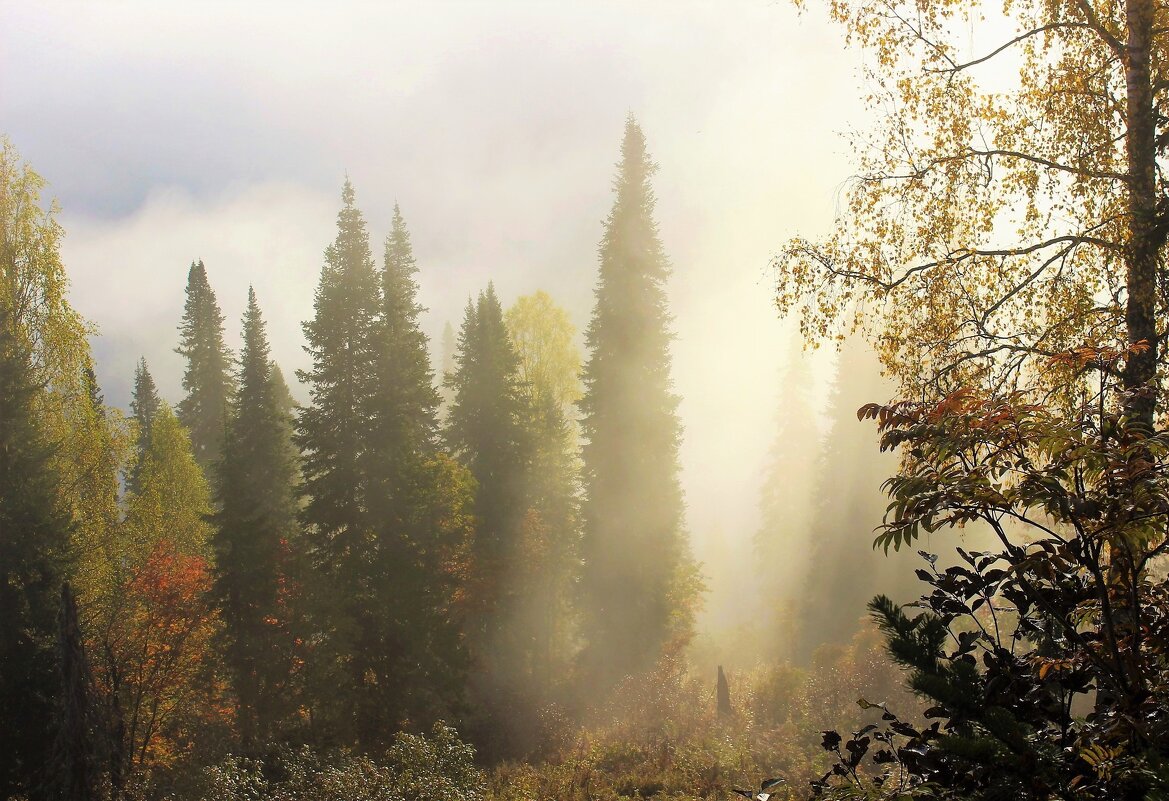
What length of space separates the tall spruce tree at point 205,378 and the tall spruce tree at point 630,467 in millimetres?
22571

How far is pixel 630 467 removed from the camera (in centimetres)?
2802

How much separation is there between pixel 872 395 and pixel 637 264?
547 inches

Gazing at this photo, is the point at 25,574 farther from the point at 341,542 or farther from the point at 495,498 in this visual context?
the point at 495,498

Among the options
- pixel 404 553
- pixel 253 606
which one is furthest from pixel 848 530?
pixel 253 606

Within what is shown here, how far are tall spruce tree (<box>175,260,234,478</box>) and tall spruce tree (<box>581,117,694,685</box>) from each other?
889 inches

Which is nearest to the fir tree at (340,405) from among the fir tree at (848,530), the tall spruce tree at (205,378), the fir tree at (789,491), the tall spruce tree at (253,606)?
the tall spruce tree at (253,606)

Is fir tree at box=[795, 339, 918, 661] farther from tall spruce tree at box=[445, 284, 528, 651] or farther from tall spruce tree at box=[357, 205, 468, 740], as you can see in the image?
tall spruce tree at box=[357, 205, 468, 740]

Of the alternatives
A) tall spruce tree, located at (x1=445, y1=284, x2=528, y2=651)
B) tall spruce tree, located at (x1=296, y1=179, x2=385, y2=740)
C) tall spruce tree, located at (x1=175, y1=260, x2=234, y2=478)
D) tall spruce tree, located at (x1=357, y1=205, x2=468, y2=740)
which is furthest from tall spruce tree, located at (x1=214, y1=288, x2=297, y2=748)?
tall spruce tree, located at (x1=175, y1=260, x2=234, y2=478)

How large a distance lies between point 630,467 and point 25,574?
17.5 meters

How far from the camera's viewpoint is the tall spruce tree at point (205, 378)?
134 feet

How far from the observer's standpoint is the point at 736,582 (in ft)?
208

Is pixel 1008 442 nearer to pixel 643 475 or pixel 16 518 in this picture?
pixel 16 518

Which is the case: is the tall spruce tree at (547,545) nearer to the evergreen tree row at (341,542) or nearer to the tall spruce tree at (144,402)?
the evergreen tree row at (341,542)

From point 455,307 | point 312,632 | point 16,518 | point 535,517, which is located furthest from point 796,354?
point 455,307
